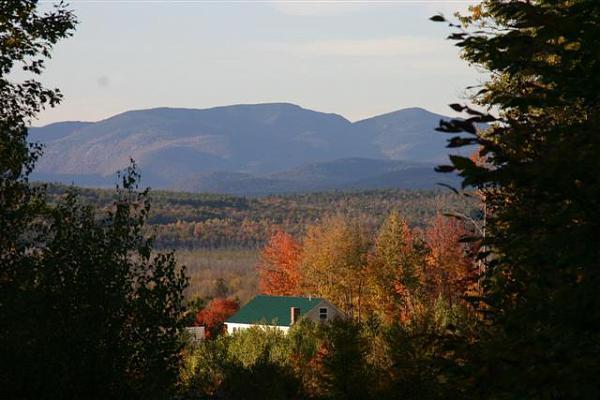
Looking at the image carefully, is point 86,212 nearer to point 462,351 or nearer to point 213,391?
point 462,351

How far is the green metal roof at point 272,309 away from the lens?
105125mm

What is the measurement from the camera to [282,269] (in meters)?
131

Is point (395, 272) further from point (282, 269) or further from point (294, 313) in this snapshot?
point (282, 269)

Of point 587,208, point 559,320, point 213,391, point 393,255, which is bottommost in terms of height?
point 213,391

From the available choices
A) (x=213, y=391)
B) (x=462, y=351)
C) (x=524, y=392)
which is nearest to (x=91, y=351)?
(x=462, y=351)

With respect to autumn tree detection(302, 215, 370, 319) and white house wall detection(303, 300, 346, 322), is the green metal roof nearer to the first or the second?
white house wall detection(303, 300, 346, 322)

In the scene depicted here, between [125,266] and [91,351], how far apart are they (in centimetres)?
192

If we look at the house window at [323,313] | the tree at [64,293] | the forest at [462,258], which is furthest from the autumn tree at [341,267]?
the tree at [64,293]

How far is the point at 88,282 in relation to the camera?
19.0 metres

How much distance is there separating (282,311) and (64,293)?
89542mm

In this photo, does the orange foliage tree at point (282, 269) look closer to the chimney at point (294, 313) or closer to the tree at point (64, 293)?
the chimney at point (294, 313)

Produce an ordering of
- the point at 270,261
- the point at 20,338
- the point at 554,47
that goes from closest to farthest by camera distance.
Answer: the point at 554,47, the point at 20,338, the point at 270,261

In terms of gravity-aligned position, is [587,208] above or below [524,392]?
above

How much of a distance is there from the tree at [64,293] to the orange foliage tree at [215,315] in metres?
94.5
